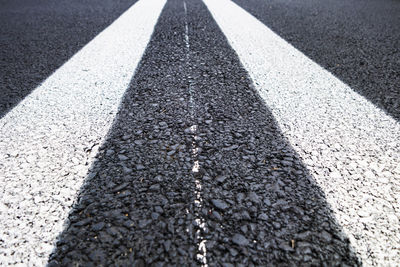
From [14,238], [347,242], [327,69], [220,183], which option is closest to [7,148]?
[14,238]

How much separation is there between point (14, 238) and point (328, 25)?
3728 mm

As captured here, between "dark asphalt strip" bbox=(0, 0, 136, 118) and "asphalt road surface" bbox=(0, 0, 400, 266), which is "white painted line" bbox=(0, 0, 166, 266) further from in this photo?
"dark asphalt strip" bbox=(0, 0, 136, 118)

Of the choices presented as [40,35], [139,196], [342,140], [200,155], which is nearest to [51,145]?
[139,196]

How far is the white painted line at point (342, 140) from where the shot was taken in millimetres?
824

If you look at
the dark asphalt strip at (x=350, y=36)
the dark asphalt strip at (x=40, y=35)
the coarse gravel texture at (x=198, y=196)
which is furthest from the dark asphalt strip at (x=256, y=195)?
the dark asphalt strip at (x=40, y=35)

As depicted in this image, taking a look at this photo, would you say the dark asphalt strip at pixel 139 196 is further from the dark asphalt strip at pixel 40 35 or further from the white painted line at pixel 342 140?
the dark asphalt strip at pixel 40 35

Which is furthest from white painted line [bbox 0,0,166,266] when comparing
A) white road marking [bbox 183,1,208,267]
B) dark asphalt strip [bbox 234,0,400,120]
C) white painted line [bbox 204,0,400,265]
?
dark asphalt strip [bbox 234,0,400,120]

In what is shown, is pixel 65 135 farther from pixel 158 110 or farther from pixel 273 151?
pixel 273 151

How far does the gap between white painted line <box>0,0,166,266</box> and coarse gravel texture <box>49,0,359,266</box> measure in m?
0.06

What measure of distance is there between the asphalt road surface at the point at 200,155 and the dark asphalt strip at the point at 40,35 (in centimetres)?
3

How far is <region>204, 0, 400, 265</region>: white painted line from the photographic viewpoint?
32.4 inches

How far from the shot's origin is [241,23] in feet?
11.3

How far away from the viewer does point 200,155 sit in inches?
43.4

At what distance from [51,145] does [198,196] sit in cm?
72
